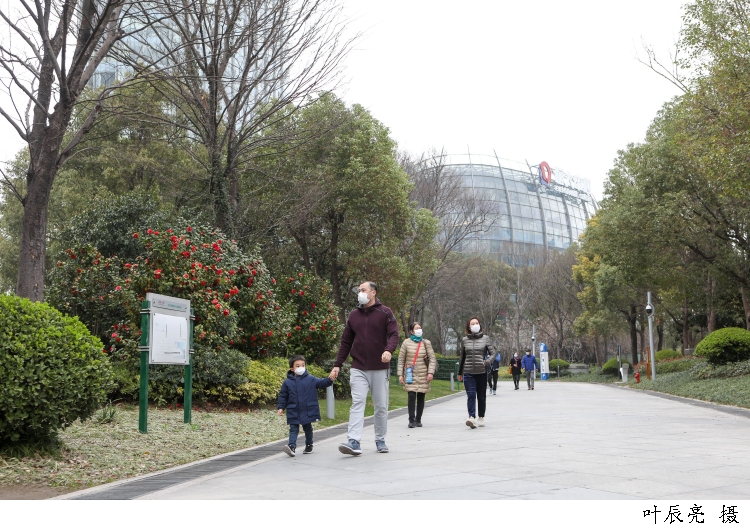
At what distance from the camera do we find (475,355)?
37.5 feet

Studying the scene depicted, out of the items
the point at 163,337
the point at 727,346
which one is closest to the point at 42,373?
the point at 163,337

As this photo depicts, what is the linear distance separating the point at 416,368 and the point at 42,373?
6.42 metres

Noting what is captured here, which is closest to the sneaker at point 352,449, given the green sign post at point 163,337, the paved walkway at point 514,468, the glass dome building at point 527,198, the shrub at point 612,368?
the paved walkway at point 514,468

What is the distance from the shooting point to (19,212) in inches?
1258

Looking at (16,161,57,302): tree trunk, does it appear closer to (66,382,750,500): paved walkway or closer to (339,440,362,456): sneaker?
(66,382,750,500): paved walkway

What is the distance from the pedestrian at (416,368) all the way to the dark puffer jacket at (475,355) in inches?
21.7

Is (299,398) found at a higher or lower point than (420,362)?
lower

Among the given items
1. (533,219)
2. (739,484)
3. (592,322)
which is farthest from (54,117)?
(533,219)

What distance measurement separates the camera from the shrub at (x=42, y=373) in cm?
666

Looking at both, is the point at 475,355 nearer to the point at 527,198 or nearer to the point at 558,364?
the point at 558,364

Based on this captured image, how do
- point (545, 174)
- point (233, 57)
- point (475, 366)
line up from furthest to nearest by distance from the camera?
point (545, 174), point (233, 57), point (475, 366)

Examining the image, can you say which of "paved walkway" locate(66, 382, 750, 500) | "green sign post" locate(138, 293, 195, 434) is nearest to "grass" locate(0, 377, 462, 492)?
"green sign post" locate(138, 293, 195, 434)

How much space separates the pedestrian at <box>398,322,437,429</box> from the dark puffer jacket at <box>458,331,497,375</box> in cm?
55

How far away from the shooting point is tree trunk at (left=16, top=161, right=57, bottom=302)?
470 inches
